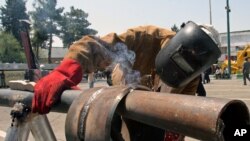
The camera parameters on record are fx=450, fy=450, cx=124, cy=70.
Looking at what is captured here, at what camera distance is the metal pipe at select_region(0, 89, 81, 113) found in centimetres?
146

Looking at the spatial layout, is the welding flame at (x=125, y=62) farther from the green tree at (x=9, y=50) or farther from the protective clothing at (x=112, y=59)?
the green tree at (x=9, y=50)

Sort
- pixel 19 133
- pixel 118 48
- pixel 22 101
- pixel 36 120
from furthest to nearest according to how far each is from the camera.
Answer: pixel 118 48 < pixel 36 120 < pixel 19 133 < pixel 22 101

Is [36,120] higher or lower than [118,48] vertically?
lower

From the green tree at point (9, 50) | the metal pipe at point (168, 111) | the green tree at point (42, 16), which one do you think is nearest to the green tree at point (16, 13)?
the green tree at point (42, 16)

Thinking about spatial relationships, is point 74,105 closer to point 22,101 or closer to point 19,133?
point 22,101

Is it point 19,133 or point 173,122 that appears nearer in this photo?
point 173,122

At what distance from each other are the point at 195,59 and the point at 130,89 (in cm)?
70

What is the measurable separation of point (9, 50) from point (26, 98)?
242ft

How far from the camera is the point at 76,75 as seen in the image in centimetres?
181

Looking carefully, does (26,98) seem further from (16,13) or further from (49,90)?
(16,13)

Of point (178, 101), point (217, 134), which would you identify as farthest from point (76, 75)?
point (217, 134)

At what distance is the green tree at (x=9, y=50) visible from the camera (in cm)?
7169

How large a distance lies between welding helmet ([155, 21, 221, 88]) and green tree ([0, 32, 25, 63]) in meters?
71.2

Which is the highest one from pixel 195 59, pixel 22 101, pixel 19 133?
pixel 195 59
